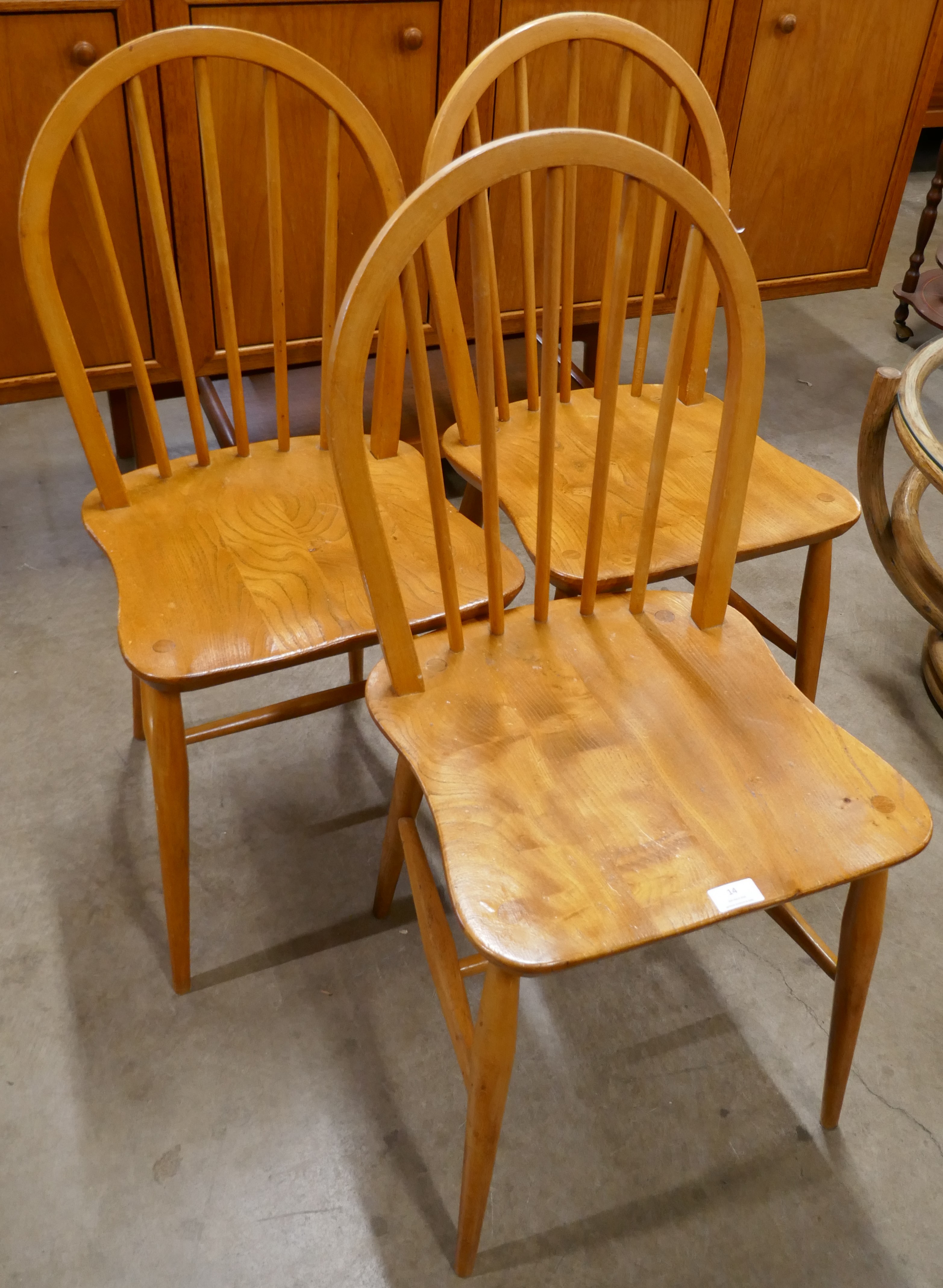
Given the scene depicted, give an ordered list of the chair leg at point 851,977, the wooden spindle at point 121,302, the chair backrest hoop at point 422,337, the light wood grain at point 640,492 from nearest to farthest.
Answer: the chair backrest hoop at point 422,337 → the chair leg at point 851,977 → the wooden spindle at point 121,302 → the light wood grain at point 640,492

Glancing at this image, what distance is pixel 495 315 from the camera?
1.28 meters

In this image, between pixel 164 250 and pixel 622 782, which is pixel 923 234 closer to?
pixel 164 250

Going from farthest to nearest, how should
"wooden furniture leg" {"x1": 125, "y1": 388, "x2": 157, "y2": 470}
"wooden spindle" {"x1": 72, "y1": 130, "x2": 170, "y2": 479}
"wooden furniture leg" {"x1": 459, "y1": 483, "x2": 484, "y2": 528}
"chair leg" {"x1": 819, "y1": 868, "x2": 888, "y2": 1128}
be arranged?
"wooden furniture leg" {"x1": 125, "y1": 388, "x2": 157, "y2": 470}, "wooden furniture leg" {"x1": 459, "y1": 483, "x2": 484, "y2": 528}, "wooden spindle" {"x1": 72, "y1": 130, "x2": 170, "y2": 479}, "chair leg" {"x1": 819, "y1": 868, "x2": 888, "y2": 1128}

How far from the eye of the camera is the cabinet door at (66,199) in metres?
1.43

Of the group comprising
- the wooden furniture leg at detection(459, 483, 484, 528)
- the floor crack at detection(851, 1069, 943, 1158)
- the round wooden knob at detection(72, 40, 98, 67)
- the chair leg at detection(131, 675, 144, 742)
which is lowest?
the floor crack at detection(851, 1069, 943, 1158)

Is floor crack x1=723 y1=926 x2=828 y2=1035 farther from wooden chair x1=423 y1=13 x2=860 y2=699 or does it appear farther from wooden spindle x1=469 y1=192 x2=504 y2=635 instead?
wooden spindle x1=469 y1=192 x2=504 y2=635

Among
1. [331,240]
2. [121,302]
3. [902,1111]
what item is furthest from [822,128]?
[902,1111]

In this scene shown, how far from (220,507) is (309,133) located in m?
0.71

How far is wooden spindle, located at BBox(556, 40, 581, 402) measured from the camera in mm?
1189

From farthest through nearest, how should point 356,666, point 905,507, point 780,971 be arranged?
point 905,507, point 356,666, point 780,971

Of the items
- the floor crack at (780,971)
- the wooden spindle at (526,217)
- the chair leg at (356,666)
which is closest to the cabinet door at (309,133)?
the wooden spindle at (526,217)

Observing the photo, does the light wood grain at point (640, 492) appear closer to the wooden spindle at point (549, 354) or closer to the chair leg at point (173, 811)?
the wooden spindle at point (549, 354)

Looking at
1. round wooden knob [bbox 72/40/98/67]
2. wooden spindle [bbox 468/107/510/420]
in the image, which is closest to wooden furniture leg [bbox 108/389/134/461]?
round wooden knob [bbox 72/40/98/67]

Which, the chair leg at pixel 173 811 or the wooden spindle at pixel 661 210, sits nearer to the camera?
the chair leg at pixel 173 811
